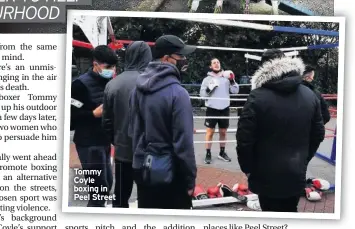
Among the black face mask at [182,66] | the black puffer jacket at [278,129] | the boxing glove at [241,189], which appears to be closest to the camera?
the black puffer jacket at [278,129]

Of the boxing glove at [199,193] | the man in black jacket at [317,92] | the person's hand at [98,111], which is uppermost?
the man in black jacket at [317,92]

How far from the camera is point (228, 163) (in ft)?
7.02

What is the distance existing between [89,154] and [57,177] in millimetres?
212

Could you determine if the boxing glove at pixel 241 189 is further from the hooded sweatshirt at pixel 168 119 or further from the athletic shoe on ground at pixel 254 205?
the hooded sweatshirt at pixel 168 119

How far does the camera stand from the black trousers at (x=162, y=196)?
2053 mm

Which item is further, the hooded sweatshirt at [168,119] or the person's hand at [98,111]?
the person's hand at [98,111]

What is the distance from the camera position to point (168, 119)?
197cm

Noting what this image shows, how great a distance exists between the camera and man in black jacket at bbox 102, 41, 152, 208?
2.10m

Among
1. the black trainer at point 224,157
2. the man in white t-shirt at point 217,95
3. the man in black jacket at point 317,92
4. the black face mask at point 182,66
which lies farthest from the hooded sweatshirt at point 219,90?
the man in black jacket at point 317,92

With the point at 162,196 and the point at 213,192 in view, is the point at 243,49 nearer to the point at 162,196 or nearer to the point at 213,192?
the point at 213,192

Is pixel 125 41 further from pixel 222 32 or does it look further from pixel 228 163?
pixel 228 163

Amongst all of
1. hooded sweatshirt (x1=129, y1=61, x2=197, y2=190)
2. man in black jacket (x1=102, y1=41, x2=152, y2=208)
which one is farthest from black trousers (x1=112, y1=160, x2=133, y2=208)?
hooded sweatshirt (x1=129, y1=61, x2=197, y2=190)

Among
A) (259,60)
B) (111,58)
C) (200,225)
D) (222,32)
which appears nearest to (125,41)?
(111,58)

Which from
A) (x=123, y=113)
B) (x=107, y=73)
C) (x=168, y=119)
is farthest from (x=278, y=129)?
(x=107, y=73)
